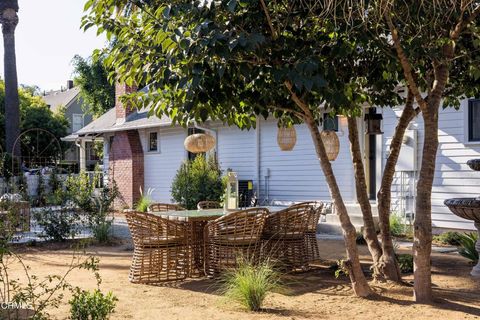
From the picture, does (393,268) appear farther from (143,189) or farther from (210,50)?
(143,189)

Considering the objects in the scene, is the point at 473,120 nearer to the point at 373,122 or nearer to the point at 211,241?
the point at 373,122

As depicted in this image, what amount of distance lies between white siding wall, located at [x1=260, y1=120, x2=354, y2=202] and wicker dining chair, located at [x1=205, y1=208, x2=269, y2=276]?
6.95 m

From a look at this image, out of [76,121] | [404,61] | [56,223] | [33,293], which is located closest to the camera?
[33,293]

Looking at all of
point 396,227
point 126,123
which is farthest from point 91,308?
point 126,123

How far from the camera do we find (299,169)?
607 inches

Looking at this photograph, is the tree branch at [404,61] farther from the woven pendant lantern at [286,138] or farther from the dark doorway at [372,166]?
the dark doorway at [372,166]

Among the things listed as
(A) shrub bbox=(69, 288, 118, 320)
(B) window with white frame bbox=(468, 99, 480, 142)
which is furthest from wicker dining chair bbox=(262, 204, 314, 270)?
(B) window with white frame bbox=(468, 99, 480, 142)

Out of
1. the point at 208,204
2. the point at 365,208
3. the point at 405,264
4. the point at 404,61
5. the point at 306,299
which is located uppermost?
the point at 404,61

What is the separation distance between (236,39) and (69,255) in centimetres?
664

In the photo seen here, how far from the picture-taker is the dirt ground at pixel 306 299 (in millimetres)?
5418

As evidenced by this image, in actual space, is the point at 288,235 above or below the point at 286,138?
below

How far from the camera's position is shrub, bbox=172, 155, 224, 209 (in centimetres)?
1619

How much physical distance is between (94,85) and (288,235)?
32.0 metres

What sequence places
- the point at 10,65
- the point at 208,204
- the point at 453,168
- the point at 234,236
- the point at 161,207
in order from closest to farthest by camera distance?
the point at 234,236 → the point at 161,207 → the point at 208,204 → the point at 453,168 → the point at 10,65
